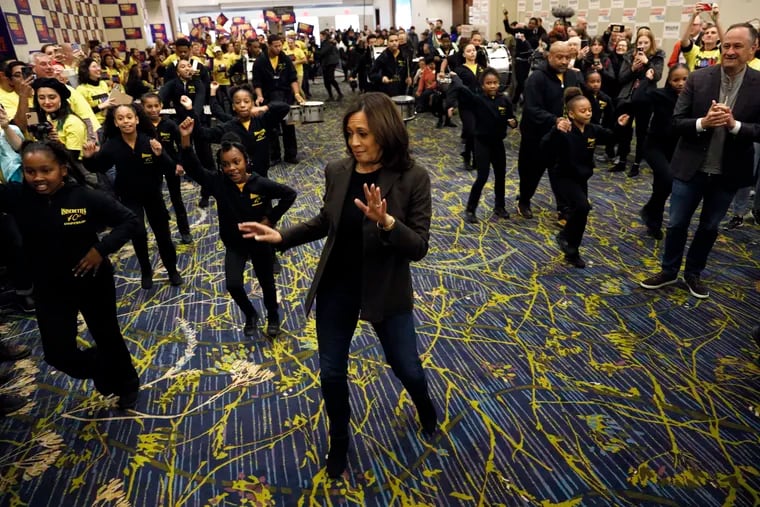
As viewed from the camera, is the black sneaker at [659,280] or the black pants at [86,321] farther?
the black sneaker at [659,280]

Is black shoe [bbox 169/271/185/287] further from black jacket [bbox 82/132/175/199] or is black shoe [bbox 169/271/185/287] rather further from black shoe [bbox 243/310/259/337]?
black shoe [bbox 243/310/259/337]

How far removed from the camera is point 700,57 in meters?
6.28

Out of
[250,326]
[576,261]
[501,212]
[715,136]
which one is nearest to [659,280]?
[576,261]

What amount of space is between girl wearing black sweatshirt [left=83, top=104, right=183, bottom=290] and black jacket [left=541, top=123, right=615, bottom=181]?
10.7 feet

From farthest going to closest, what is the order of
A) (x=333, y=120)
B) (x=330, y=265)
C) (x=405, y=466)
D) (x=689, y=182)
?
(x=333, y=120)
(x=689, y=182)
(x=405, y=466)
(x=330, y=265)

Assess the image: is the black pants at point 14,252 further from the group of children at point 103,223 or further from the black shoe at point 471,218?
the black shoe at point 471,218

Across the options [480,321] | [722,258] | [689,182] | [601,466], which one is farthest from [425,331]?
[722,258]

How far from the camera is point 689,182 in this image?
11.4 ft

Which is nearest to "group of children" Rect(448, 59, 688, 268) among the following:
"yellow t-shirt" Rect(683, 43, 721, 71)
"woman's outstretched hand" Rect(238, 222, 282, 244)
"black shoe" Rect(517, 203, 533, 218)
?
"black shoe" Rect(517, 203, 533, 218)

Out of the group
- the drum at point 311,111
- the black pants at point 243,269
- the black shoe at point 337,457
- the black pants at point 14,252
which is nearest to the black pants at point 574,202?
the black pants at point 243,269

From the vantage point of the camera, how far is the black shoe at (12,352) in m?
3.32

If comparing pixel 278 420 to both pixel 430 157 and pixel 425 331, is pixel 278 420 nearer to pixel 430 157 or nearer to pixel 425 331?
pixel 425 331

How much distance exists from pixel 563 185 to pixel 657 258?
1.08 m

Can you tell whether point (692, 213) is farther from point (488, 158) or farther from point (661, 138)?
point (488, 158)
